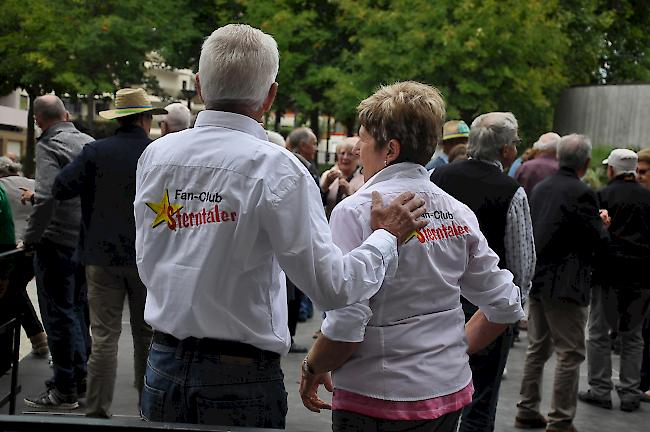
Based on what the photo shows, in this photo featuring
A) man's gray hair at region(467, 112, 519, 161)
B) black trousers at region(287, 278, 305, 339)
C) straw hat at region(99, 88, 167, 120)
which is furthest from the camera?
black trousers at region(287, 278, 305, 339)

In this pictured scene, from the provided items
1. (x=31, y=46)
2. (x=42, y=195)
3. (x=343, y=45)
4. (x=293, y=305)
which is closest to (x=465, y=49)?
(x=343, y=45)

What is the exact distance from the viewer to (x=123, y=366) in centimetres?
791

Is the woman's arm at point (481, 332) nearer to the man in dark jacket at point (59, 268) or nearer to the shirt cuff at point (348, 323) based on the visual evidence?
the shirt cuff at point (348, 323)

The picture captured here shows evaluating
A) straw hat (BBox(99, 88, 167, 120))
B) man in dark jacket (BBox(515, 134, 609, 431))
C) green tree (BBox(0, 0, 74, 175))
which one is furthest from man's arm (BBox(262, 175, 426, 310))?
green tree (BBox(0, 0, 74, 175))

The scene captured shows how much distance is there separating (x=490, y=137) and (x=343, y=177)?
14.3 ft

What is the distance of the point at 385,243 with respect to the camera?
2.75 meters

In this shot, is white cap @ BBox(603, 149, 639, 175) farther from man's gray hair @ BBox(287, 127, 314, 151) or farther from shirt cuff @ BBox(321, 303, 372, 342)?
shirt cuff @ BBox(321, 303, 372, 342)

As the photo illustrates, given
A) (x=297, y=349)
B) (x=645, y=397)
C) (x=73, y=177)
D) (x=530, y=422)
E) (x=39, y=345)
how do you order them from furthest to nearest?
(x=297, y=349) < (x=39, y=345) < (x=645, y=397) < (x=530, y=422) < (x=73, y=177)

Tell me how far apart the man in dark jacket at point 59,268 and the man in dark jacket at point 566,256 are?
318 cm

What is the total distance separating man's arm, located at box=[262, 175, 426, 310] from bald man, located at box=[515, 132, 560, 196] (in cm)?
713

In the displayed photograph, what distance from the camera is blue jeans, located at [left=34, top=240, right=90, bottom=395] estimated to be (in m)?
6.50

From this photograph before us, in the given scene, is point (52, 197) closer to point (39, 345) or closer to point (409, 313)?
point (39, 345)

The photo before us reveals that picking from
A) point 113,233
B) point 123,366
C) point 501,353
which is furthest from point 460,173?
point 123,366

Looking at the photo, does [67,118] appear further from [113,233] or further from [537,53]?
[537,53]
